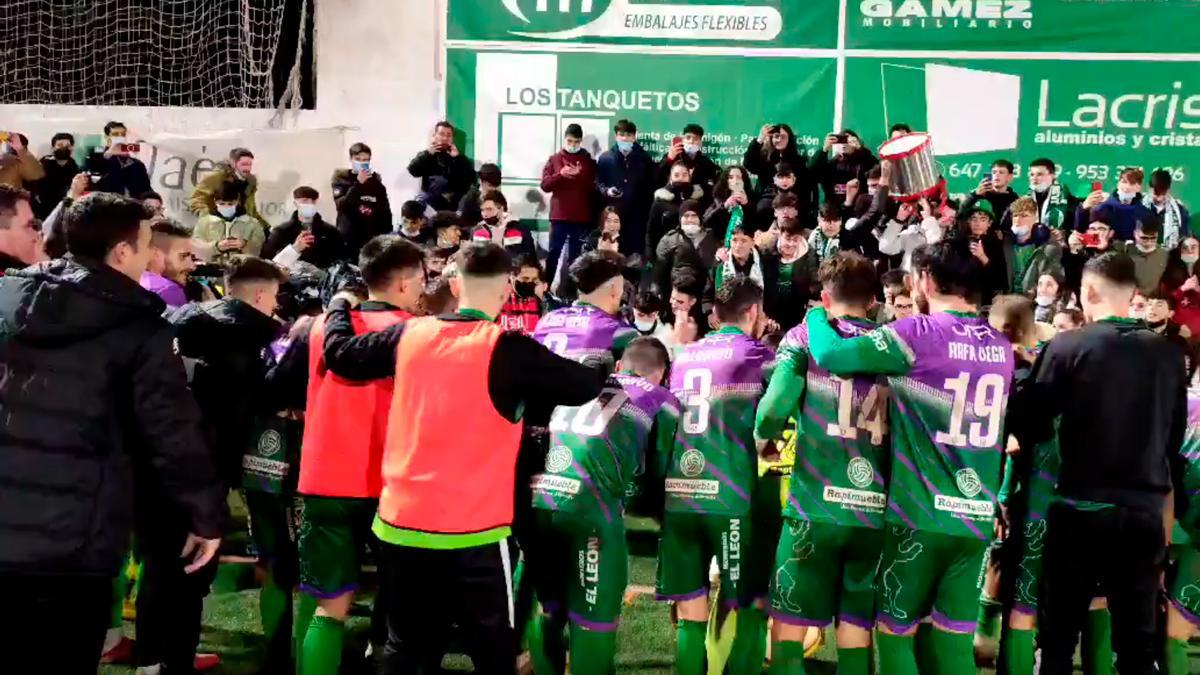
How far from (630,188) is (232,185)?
13.8ft

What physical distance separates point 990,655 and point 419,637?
10.9ft

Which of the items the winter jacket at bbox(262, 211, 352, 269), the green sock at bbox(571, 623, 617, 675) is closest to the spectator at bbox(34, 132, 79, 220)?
the winter jacket at bbox(262, 211, 352, 269)

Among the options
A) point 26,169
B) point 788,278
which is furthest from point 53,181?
point 788,278

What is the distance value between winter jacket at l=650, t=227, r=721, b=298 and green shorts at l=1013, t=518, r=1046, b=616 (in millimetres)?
6268

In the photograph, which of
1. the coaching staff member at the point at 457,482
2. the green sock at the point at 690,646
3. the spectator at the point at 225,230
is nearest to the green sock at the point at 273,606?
the coaching staff member at the point at 457,482

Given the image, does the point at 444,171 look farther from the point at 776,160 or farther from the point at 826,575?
the point at 826,575

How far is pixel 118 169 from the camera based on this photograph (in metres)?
14.0

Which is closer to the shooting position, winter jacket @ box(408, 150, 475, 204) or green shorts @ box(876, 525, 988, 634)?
green shorts @ box(876, 525, 988, 634)

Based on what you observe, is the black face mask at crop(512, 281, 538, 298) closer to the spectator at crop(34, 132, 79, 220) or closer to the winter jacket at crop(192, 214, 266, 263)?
the winter jacket at crop(192, 214, 266, 263)

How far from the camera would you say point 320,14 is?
1533 centimetres

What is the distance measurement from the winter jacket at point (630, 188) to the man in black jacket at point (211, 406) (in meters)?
8.10

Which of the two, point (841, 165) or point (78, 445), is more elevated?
point (841, 165)

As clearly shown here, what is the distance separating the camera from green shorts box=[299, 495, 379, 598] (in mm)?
5145

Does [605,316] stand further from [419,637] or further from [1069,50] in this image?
[1069,50]
